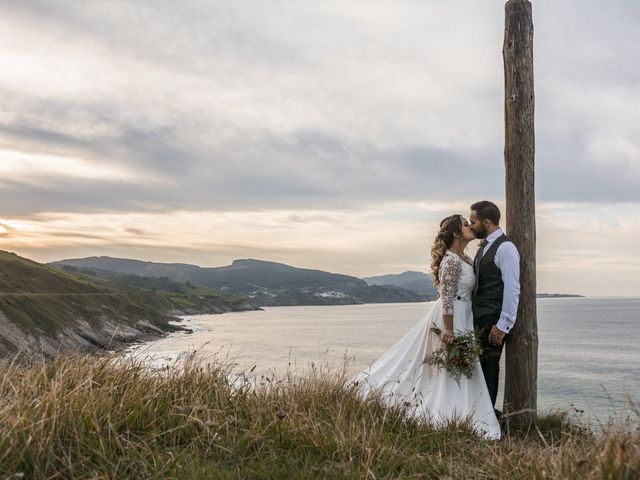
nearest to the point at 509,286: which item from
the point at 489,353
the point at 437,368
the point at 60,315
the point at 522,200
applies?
the point at 489,353

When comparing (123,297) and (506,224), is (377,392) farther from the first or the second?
(123,297)

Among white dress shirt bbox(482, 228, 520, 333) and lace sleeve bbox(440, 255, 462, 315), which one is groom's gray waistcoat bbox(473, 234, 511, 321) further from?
lace sleeve bbox(440, 255, 462, 315)

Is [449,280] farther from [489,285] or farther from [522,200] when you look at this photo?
[522,200]

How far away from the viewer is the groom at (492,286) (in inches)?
284

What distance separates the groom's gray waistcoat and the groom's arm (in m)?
0.11

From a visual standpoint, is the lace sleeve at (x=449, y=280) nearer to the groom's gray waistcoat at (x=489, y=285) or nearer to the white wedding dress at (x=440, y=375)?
the white wedding dress at (x=440, y=375)

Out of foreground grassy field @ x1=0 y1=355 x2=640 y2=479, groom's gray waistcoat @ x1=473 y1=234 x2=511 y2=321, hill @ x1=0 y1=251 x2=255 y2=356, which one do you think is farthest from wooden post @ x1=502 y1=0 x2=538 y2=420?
hill @ x1=0 y1=251 x2=255 y2=356

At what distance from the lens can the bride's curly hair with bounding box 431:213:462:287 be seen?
24.7 feet

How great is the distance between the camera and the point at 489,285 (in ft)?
24.4

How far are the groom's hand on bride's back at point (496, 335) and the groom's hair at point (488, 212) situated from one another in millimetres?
1326

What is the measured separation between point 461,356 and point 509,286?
104 centimetres

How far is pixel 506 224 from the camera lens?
7797 millimetres

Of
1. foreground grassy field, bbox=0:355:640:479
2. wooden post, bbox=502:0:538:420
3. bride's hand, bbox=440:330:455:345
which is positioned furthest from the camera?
wooden post, bbox=502:0:538:420

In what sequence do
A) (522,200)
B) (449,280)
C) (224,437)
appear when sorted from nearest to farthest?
(224,437), (449,280), (522,200)
